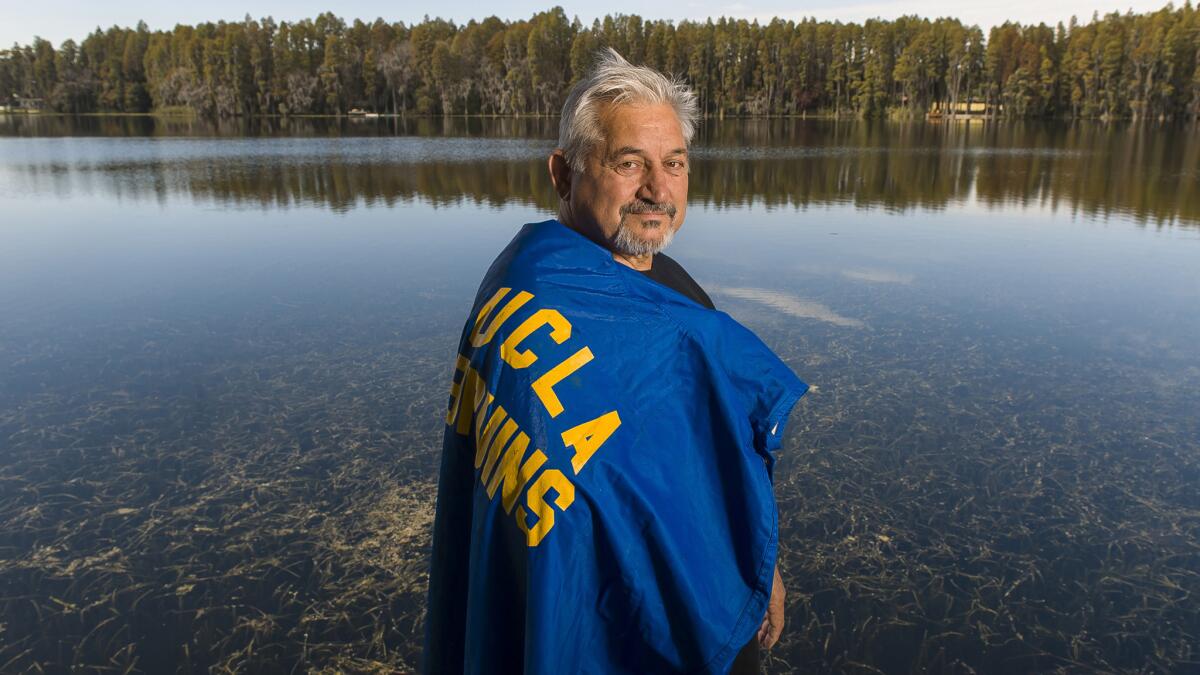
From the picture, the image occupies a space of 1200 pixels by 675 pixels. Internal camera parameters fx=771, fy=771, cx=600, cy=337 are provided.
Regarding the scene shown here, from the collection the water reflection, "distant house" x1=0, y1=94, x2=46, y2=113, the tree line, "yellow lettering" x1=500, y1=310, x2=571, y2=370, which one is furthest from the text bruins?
"distant house" x1=0, y1=94, x2=46, y2=113

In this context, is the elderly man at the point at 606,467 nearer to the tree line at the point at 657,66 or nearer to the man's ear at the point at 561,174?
the man's ear at the point at 561,174

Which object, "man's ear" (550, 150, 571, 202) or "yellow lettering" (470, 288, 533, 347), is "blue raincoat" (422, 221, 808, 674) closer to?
"yellow lettering" (470, 288, 533, 347)

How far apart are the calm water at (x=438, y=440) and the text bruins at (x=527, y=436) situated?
2.14m

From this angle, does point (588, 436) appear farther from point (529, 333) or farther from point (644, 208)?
point (644, 208)

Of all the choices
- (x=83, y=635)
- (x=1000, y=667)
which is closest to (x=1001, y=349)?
(x=1000, y=667)

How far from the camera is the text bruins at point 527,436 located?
1229mm

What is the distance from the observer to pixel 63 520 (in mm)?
3969

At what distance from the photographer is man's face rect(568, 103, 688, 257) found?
5.35ft

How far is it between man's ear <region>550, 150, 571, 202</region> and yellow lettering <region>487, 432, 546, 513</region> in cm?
68

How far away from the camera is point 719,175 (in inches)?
803

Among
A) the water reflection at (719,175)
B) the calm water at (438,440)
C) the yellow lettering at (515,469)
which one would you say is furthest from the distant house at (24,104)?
the yellow lettering at (515,469)

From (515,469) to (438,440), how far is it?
12.3ft

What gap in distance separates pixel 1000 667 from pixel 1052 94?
276ft

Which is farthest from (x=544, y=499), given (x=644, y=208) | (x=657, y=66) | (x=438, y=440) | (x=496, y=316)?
(x=657, y=66)
